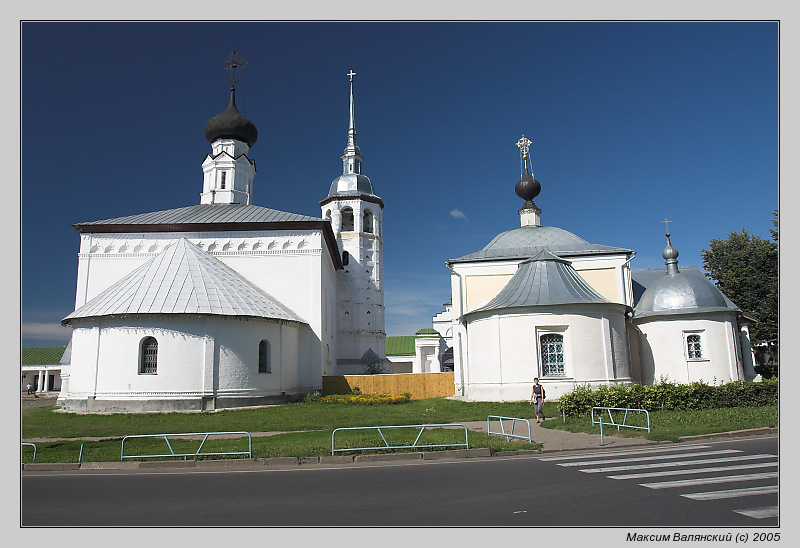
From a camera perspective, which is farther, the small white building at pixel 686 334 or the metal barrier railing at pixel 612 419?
the small white building at pixel 686 334

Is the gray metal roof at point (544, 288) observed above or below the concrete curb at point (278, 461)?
above

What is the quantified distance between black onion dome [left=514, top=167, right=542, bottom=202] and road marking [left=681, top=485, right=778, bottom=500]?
3315 centimetres

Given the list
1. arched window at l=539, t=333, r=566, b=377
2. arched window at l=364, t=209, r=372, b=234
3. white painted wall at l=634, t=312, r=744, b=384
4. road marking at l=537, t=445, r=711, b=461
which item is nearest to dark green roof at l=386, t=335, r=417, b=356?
arched window at l=364, t=209, r=372, b=234

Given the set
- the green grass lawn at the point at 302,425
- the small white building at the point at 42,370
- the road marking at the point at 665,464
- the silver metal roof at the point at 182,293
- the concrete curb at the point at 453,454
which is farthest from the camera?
the small white building at the point at 42,370

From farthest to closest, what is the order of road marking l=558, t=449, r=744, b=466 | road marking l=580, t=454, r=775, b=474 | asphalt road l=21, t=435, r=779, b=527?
1. road marking l=558, t=449, r=744, b=466
2. road marking l=580, t=454, r=775, b=474
3. asphalt road l=21, t=435, r=779, b=527

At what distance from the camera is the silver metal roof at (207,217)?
107ft

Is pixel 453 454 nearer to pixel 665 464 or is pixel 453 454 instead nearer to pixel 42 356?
pixel 665 464

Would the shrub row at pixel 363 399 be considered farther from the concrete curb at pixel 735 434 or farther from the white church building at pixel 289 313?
the concrete curb at pixel 735 434

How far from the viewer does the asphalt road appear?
260 inches

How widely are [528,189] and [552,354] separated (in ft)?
60.1

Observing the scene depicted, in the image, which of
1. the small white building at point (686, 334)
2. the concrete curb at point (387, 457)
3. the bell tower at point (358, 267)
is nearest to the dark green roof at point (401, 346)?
the bell tower at point (358, 267)

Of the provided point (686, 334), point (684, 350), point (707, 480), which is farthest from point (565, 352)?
point (707, 480)

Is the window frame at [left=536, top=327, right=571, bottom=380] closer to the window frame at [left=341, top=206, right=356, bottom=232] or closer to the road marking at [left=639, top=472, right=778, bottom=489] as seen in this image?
the road marking at [left=639, top=472, right=778, bottom=489]

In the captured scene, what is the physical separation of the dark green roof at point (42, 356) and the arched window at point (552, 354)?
2198 inches
